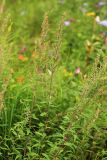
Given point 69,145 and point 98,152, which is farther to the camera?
point 98,152

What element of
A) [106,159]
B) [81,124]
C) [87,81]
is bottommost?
[106,159]

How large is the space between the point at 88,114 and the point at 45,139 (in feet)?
1.05

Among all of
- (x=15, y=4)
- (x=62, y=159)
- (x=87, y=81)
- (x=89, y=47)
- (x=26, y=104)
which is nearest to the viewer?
(x=87, y=81)

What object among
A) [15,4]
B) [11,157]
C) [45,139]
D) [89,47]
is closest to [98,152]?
[45,139]

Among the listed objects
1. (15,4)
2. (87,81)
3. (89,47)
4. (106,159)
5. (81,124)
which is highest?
(15,4)

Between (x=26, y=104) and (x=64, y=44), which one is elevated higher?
(x=64, y=44)

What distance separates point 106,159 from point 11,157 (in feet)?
2.05

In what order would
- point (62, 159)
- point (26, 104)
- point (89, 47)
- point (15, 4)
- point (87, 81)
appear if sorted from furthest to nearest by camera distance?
point (15, 4), point (89, 47), point (26, 104), point (62, 159), point (87, 81)

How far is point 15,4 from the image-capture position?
6.65 m

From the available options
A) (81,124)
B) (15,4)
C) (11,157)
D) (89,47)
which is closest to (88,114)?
(81,124)

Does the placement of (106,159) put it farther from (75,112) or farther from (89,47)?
(89,47)

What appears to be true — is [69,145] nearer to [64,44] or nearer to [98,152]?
[98,152]

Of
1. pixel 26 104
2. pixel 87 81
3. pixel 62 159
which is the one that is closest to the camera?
pixel 87 81

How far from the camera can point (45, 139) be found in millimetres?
3021
